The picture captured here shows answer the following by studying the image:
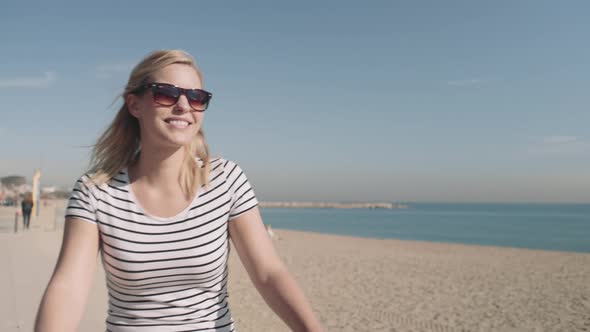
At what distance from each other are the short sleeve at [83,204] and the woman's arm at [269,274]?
45 centimetres

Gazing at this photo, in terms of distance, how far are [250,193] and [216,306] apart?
0.40 metres

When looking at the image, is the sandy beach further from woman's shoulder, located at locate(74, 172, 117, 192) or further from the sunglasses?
the sunglasses

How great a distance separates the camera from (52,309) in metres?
1.46

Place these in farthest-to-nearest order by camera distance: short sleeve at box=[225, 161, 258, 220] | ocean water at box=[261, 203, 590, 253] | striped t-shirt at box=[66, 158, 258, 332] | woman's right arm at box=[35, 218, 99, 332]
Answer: ocean water at box=[261, 203, 590, 253], short sleeve at box=[225, 161, 258, 220], striped t-shirt at box=[66, 158, 258, 332], woman's right arm at box=[35, 218, 99, 332]

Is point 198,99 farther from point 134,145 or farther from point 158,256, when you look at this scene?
point 158,256

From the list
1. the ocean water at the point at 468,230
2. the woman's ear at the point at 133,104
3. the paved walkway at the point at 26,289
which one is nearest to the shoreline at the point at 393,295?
the paved walkway at the point at 26,289

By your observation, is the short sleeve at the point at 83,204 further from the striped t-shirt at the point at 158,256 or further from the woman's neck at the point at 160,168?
the woman's neck at the point at 160,168

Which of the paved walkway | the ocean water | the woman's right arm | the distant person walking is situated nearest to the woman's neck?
the woman's right arm

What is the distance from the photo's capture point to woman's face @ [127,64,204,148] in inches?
63.9

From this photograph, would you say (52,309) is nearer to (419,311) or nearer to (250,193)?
(250,193)

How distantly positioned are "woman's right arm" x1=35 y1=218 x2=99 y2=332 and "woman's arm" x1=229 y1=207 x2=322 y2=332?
463 millimetres

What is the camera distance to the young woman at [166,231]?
155 cm

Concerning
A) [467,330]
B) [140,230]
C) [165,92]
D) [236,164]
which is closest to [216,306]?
[140,230]

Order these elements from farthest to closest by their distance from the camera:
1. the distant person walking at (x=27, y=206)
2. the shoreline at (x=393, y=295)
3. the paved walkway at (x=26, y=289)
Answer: the distant person walking at (x=27, y=206) < the shoreline at (x=393, y=295) < the paved walkway at (x=26, y=289)
